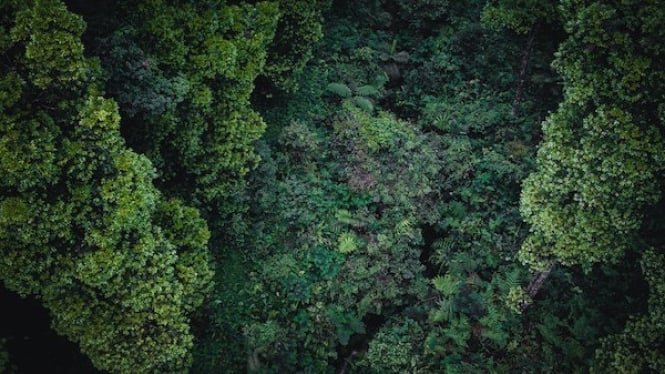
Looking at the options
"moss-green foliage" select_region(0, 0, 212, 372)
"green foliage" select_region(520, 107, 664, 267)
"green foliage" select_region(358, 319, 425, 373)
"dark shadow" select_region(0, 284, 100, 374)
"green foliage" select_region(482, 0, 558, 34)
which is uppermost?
"green foliage" select_region(482, 0, 558, 34)

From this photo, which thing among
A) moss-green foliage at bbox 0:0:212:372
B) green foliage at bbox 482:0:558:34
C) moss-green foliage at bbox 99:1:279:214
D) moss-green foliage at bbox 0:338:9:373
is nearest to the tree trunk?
green foliage at bbox 482:0:558:34

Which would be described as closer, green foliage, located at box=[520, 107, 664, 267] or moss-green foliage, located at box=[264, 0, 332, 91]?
green foliage, located at box=[520, 107, 664, 267]

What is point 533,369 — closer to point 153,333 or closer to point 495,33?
point 153,333

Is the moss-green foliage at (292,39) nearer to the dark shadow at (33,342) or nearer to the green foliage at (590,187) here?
the green foliage at (590,187)

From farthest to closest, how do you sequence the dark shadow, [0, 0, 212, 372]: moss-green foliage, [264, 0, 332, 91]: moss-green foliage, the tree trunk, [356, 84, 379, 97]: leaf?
1. [356, 84, 379, 97]: leaf
2. the tree trunk
3. [264, 0, 332, 91]: moss-green foliage
4. the dark shadow
5. [0, 0, 212, 372]: moss-green foliage

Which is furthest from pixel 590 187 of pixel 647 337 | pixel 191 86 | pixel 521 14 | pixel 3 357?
pixel 3 357

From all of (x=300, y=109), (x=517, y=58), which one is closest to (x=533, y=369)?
(x=300, y=109)

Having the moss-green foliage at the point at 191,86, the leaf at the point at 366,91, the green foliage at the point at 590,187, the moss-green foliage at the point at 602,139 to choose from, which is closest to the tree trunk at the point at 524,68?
the leaf at the point at 366,91

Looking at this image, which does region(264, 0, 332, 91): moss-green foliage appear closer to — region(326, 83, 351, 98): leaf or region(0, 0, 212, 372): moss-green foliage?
region(326, 83, 351, 98): leaf
